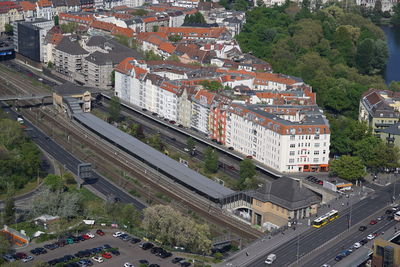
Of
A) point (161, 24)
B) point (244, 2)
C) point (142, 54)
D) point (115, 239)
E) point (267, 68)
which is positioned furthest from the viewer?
point (244, 2)

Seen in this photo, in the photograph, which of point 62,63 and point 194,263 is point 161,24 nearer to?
point 62,63

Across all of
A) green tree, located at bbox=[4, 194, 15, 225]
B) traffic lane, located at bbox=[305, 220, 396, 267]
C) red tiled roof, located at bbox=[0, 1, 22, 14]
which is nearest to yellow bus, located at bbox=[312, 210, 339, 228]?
traffic lane, located at bbox=[305, 220, 396, 267]

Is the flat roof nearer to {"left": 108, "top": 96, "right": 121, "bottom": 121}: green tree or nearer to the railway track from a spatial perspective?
the railway track

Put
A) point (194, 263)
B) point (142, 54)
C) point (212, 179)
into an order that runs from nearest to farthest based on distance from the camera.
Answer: point (194, 263) → point (212, 179) → point (142, 54)

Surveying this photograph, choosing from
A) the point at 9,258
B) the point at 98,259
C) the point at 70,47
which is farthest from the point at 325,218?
the point at 70,47

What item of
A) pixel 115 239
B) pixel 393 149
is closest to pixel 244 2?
pixel 393 149

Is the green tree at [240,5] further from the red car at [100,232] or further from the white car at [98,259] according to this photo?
the white car at [98,259]

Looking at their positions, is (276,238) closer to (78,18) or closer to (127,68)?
(127,68)
